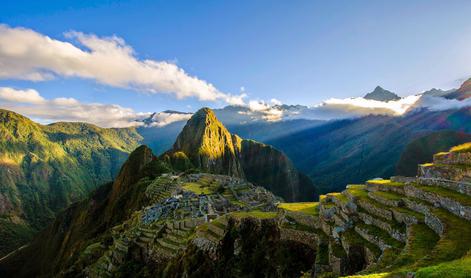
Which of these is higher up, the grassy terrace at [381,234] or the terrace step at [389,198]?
the terrace step at [389,198]

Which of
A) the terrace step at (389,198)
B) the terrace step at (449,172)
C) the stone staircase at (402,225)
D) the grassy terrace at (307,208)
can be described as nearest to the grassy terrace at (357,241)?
the stone staircase at (402,225)

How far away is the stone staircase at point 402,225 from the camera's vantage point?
58.7 feet

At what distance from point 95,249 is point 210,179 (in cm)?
5666

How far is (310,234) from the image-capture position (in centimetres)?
3186

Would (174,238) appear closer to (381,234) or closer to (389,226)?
(381,234)

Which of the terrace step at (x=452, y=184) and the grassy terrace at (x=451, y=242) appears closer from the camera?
the grassy terrace at (x=451, y=242)

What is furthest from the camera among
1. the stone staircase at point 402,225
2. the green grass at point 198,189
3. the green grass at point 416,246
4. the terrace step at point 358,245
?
the green grass at point 198,189

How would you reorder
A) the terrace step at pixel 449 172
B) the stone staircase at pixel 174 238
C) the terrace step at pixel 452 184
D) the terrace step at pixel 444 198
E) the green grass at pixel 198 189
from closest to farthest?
the terrace step at pixel 444 198
the terrace step at pixel 452 184
the terrace step at pixel 449 172
the stone staircase at pixel 174 238
the green grass at pixel 198 189

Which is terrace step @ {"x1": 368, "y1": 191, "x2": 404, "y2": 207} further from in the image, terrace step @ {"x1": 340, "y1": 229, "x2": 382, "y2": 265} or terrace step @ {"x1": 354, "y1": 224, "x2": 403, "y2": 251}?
terrace step @ {"x1": 340, "y1": 229, "x2": 382, "y2": 265}

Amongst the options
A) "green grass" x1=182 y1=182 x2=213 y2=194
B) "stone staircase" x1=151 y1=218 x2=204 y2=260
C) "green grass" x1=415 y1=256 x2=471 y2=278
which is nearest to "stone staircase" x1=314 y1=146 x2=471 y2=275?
"green grass" x1=415 y1=256 x2=471 y2=278

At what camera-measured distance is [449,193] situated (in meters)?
23.4

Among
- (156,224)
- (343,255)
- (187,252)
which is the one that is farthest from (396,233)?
(156,224)

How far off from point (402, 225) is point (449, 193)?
3.88 m

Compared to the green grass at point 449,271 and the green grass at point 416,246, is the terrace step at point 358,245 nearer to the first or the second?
the green grass at point 416,246
